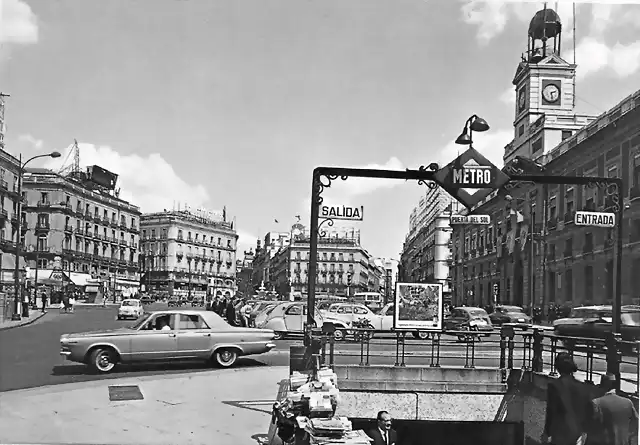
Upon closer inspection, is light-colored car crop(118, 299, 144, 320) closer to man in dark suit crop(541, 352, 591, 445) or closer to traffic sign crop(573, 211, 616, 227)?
traffic sign crop(573, 211, 616, 227)

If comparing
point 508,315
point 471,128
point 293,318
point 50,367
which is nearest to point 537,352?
point 471,128

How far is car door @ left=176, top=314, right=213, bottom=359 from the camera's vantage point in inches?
545

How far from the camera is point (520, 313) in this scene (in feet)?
93.1

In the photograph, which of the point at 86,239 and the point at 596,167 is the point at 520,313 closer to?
the point at 596,167

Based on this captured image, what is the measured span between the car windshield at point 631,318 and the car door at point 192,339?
25.6ft

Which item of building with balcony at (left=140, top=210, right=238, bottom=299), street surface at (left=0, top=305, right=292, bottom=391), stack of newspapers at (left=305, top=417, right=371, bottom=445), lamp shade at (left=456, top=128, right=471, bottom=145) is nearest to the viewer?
stack of newspapers at (left=305, top=417, right=371, bottom=445)

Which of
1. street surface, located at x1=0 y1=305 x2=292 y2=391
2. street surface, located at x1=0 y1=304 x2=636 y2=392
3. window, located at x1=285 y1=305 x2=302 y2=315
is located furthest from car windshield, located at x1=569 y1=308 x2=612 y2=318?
street surface, located at x1=0 y1=305 x2=292 y2=391

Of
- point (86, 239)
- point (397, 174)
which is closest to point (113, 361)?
point (86, 239)

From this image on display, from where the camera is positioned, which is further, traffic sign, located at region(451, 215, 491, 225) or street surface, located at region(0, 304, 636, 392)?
street surface, located at region(0, 304, 636, 392)

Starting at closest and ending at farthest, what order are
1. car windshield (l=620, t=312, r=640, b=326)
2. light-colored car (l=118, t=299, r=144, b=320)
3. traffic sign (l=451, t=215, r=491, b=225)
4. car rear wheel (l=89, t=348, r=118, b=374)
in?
traffic sign (l=451, t=215, r=491, b=225) < car windshield (l=620, t=312, r=640, b=326) < car rear wheel (l=89, t=348, r=118, b=374) < light-colored car (l=118, t=299, r=144, b=320)

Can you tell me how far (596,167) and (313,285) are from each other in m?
13.3

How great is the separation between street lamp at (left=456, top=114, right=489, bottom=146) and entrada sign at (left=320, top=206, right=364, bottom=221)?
150 cm

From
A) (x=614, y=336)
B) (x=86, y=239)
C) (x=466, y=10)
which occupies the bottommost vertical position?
(x=614, y=336)

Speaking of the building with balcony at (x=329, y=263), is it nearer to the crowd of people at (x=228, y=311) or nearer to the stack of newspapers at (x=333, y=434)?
the stack of newspapers at (x=333, y=434)
